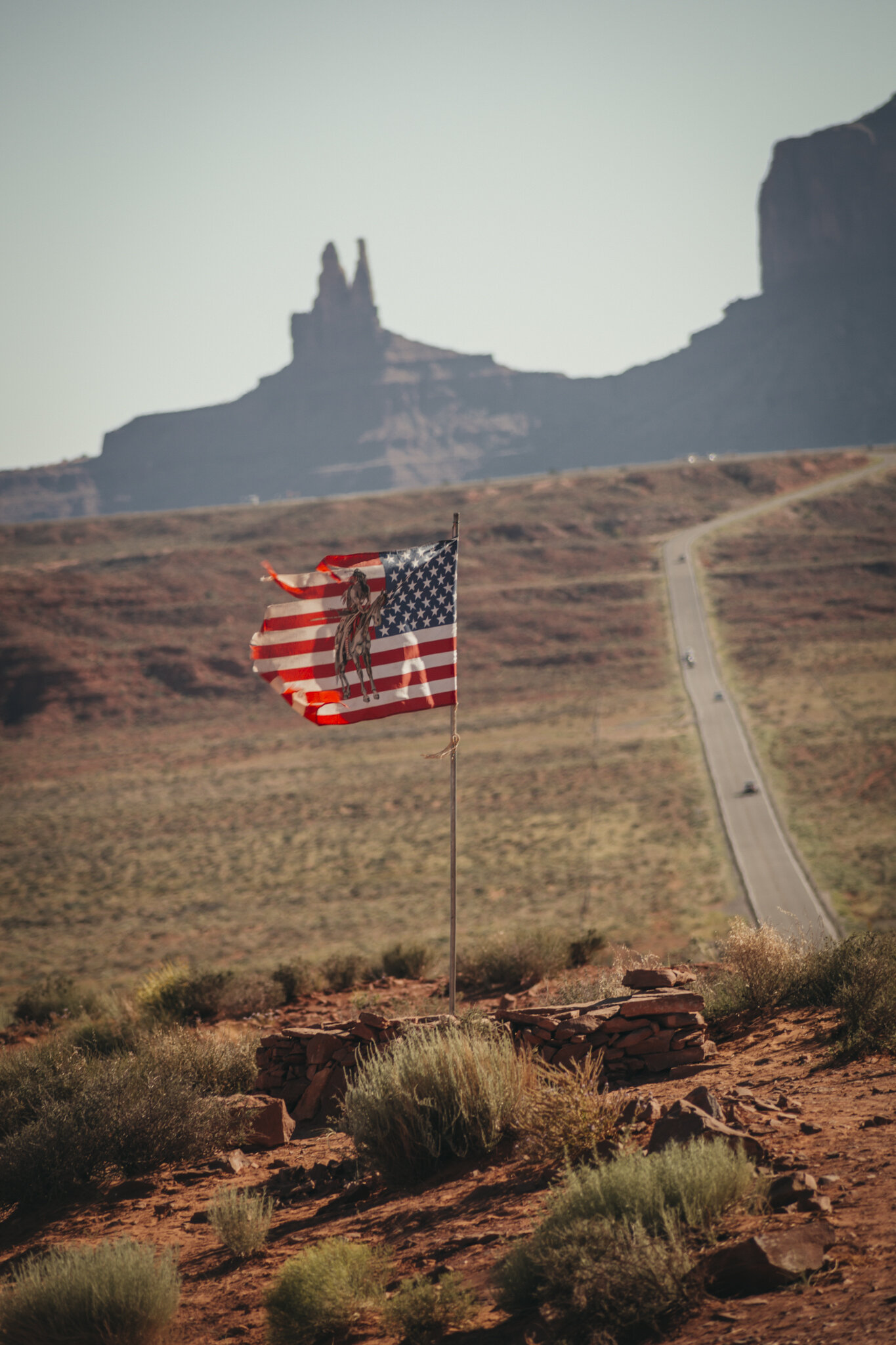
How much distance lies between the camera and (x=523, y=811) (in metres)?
44.9

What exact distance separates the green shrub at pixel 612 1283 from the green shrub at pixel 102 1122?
5.01 m

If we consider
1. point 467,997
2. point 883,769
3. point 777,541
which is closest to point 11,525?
point 777,541

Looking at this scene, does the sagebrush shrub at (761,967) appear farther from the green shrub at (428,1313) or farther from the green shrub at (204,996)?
the green shrub at (204,996)

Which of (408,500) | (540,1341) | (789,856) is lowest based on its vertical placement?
(789,856)

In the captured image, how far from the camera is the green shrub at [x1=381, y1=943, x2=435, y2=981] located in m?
18.0

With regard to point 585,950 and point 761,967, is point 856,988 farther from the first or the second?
point 585,950

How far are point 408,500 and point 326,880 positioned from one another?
250 ft

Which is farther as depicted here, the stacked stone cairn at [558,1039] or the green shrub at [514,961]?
the green shrub at [514,961]

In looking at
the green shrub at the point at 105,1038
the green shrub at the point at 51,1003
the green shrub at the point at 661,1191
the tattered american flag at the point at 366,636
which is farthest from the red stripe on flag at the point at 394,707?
the green shrub at the point at 51,1003

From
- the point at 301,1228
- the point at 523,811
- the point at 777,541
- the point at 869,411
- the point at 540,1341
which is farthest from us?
the point at 869,411

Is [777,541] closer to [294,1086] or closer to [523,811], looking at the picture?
[523,811]


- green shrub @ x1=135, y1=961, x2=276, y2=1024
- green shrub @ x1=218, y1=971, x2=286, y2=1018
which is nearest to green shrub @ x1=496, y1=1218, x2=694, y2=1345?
green shrub @ x1=218, y1=971, x2=286, y2=1018

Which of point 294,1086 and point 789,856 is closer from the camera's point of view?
point 294,1086

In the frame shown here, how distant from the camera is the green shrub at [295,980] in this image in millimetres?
16953
